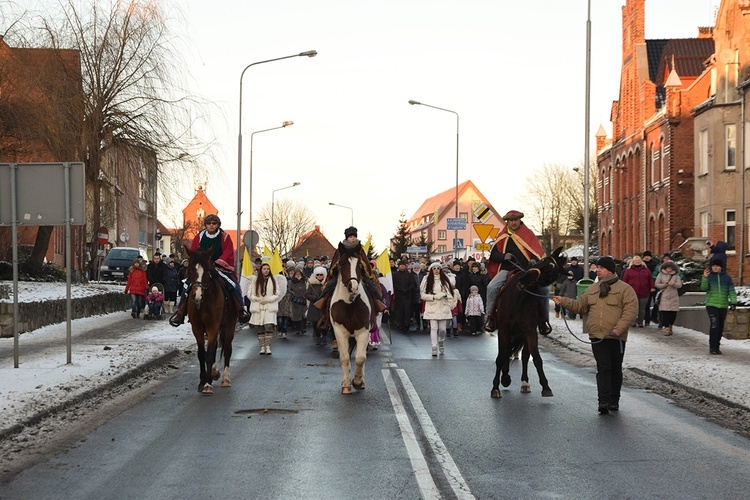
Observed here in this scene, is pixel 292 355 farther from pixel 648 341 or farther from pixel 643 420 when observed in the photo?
pixel 643 420

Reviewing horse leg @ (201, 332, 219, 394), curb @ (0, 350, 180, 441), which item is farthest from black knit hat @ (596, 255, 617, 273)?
curb @ (0, 350, 180, 441)

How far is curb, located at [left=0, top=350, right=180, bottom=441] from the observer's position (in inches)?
399

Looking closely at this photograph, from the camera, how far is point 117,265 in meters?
47.9

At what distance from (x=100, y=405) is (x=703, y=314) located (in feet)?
55.2

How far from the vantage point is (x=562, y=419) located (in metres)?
11.2

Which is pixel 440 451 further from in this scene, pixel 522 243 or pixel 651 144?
pixel 651 144

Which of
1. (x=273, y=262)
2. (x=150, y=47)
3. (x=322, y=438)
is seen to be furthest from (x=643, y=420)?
(x=150, y=47)

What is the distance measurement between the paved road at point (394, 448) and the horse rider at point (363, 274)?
1113 mm

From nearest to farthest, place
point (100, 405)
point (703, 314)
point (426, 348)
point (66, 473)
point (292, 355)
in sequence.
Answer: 1. point (66, 473)
2. point (100, 405)
3. point (292, 355)
4. point (426, 348)
5. point (703, 314)

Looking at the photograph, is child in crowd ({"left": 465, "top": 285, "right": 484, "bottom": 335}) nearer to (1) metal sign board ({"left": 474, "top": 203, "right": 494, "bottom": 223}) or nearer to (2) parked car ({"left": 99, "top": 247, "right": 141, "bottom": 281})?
(1) metal sign board ({"left": 474, "top": 203, "right": 494, "bottom": 223})

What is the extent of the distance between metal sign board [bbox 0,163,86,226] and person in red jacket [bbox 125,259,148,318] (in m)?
13.5

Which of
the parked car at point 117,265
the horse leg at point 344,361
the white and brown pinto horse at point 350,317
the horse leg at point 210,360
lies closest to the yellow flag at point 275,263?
the horse leg at point 210,360

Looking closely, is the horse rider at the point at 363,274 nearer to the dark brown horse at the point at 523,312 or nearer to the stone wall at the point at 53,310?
the dark brown horse at the point at 523,312

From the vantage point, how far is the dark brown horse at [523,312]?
13094 millimetres
